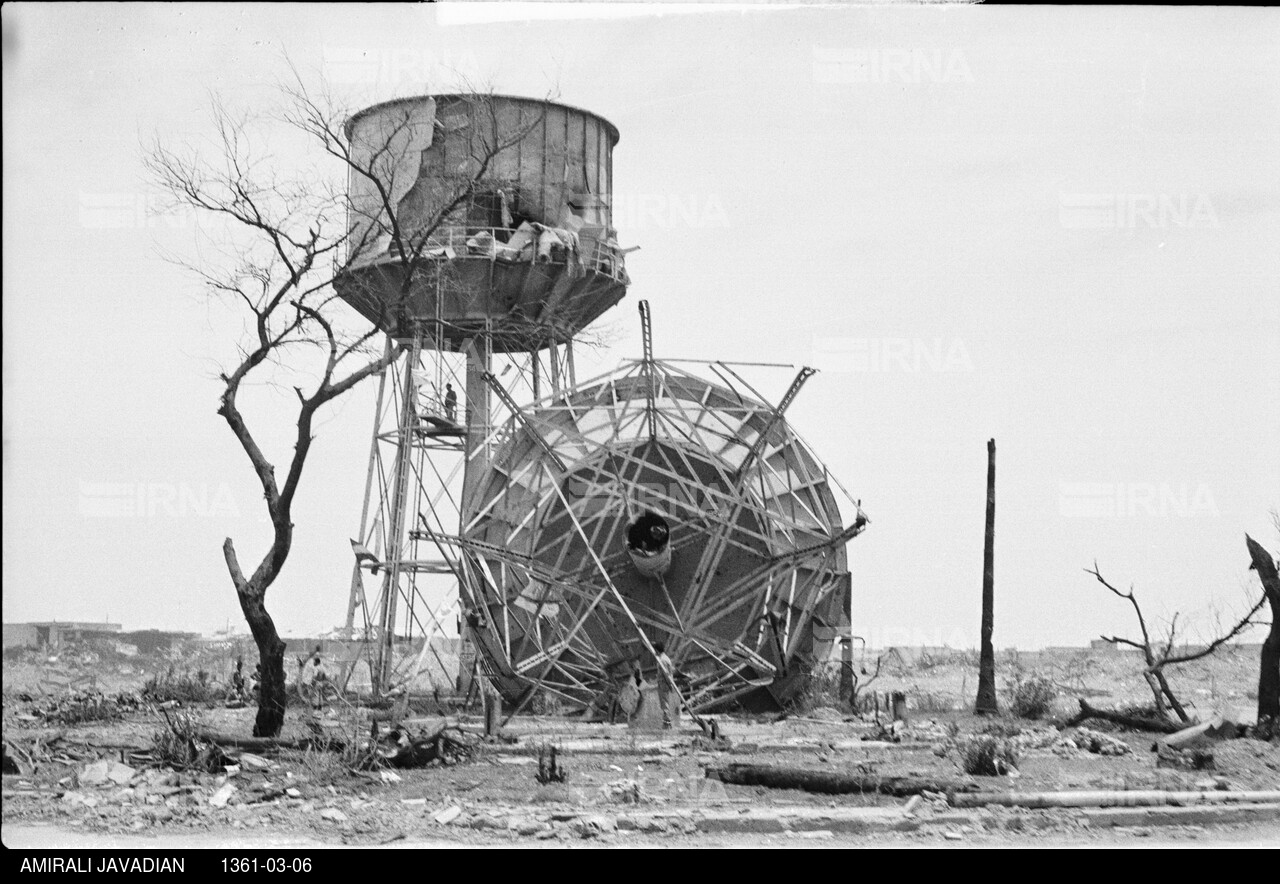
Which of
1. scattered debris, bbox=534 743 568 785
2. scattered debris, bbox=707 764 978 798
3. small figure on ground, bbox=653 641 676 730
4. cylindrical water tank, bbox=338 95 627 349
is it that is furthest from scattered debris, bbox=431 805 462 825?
cylindrical water tank, bbox=338 95 627 349

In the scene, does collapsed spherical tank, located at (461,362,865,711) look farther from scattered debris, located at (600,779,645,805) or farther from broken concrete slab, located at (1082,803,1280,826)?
broken concrete slab, located at (1082,803,1280,826)

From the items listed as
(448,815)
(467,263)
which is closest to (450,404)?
(467,263)

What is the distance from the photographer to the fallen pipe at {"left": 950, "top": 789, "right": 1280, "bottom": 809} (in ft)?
61.6

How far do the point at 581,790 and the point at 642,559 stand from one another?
907cm

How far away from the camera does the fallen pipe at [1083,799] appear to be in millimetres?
18766

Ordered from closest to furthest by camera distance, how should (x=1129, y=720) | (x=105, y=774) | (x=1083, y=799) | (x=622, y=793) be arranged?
(x=1083, y=799), (x=622, y=793), (x=105, y=774), (x=1129, y=720)

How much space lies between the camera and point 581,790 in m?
20.0

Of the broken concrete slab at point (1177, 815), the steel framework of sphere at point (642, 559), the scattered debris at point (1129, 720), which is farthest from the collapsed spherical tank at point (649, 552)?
the broken concrete slab at point (1177, 815)

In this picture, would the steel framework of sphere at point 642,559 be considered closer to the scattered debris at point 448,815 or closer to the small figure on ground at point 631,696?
the small figure on ground at point 631,696

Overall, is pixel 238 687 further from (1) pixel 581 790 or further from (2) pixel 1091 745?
(2) pixel 1091 745

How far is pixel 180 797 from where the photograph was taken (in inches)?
765

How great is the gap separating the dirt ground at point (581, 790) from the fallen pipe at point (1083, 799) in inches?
10.1
